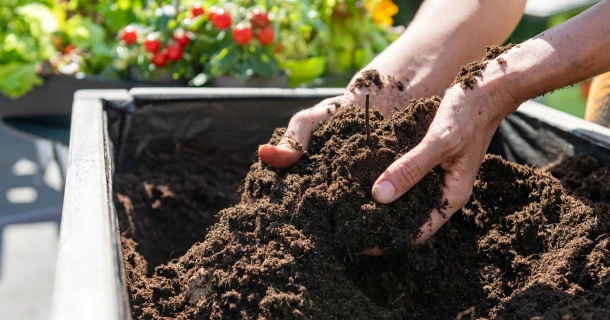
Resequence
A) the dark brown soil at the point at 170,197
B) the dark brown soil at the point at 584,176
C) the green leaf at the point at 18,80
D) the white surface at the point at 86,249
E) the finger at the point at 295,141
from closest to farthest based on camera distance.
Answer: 1. the white surface at the point at 86,249
2. the finger at the point at 295,141
3. the dark brown soil at the point at 584,176
4. the dark brown soil at the point at 170,197
5. the green leaf at the point at 18,80

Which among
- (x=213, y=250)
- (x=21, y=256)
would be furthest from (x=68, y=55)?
(x=213, y=250)

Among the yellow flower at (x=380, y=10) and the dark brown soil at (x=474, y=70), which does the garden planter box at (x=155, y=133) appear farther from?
the yellow flower at (x=380, y=10)

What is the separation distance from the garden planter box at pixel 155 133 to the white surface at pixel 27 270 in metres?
0.99

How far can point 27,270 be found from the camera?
2.61 m

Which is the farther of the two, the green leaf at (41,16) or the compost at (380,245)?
the green leaf at (41,16)

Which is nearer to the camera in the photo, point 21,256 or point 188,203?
point 188,203

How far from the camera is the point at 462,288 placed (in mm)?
1205

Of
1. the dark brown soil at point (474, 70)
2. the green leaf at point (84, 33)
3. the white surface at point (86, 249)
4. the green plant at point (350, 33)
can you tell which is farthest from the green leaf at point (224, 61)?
the dark brown soil at point (474, 70)

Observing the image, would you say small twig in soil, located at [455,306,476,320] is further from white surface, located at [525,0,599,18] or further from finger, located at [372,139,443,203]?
white surface, located at [525,0,599,18]

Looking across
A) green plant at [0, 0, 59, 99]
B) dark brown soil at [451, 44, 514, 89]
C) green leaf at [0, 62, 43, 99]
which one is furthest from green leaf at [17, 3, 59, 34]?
dark brown soil at [451, 44, 514, 89]

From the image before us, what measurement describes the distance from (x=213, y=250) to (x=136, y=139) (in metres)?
0.89

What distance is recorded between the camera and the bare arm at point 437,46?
166 cm

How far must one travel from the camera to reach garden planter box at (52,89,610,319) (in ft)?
2.77

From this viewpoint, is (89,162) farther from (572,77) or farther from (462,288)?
(572,77)
